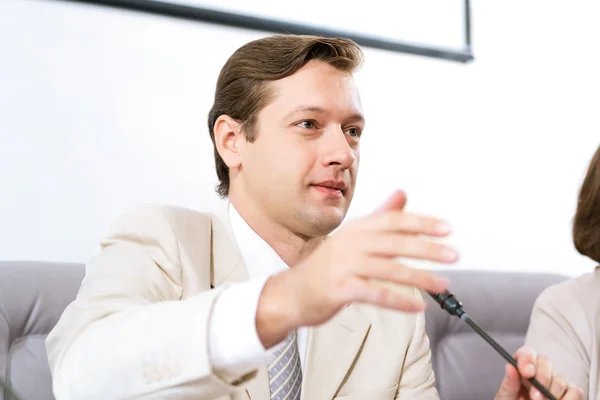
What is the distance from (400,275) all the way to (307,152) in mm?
740

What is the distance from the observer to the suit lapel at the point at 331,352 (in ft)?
4.19

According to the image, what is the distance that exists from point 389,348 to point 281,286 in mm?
725

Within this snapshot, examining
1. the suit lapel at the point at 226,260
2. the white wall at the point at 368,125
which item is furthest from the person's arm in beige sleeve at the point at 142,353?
the white wall at the point at 368,125

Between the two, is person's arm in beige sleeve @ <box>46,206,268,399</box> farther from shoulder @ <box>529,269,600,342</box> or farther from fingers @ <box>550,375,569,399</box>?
shoulder @ <box>529,269,600,342</box>

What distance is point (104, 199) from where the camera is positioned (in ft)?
5.61

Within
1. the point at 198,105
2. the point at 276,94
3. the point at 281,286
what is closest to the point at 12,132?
the point at 198,105

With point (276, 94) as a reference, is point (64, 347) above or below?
below

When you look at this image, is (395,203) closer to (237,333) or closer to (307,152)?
(237,333)

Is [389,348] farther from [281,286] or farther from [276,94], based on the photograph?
[281,286]

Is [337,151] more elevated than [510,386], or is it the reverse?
[337,151]

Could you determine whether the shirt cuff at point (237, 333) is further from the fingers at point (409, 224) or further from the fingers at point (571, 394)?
the fingers at point (571, 394)

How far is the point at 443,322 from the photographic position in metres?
1.90

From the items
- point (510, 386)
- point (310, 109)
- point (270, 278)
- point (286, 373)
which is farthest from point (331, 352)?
point (270, 278)

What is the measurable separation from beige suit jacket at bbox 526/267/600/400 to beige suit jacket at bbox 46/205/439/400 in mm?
409
